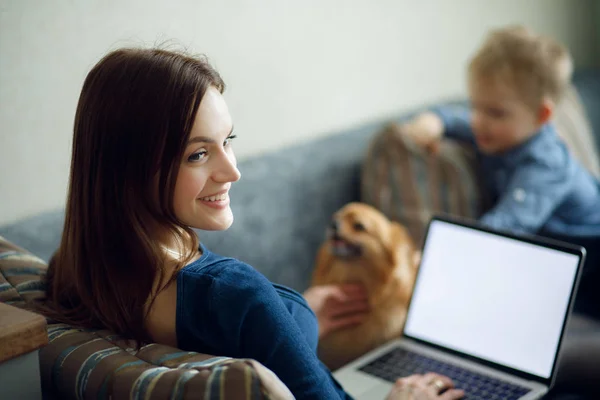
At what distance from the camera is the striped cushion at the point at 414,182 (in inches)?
72.6

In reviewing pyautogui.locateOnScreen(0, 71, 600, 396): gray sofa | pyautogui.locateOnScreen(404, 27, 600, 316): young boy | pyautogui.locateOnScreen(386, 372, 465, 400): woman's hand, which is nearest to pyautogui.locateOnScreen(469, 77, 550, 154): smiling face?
pyautogui.locateOnScreen(404, 27, 600, 316): young boy

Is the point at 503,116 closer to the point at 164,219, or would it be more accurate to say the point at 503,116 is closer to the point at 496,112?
the point at 496,112

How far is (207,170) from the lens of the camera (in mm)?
813

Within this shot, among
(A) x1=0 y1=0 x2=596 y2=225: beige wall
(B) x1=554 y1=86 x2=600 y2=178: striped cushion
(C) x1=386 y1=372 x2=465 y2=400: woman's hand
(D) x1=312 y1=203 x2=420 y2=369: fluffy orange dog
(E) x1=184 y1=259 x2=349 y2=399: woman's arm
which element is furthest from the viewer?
(B) x1=554 y1=86 x2=600 y2=178: striped cushion

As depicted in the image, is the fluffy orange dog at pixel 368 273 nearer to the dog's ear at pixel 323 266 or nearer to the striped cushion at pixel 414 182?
the dog's ear at pixel 323 266

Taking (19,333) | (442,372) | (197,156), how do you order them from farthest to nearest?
(442,372) < (197,156) < (19,333)

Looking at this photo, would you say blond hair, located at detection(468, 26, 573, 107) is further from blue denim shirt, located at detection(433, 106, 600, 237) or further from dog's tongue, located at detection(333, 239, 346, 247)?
dog's tongue, located at detection(333, 239, 346, 247)

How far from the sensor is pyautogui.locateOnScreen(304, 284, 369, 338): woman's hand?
4.77 feet

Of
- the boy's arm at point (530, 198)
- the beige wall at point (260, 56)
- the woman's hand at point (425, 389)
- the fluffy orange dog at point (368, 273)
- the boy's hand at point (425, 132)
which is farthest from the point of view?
the boy's hand at point (425, 132)

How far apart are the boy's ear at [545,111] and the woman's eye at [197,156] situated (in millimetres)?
1223

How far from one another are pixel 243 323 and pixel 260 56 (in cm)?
110

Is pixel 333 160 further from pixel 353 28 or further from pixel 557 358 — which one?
pixel 557 358

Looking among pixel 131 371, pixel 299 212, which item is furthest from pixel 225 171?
pixel 299 212

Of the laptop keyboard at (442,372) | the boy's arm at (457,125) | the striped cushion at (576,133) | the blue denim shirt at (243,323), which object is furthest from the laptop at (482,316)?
the striped cushion at (576,133)
